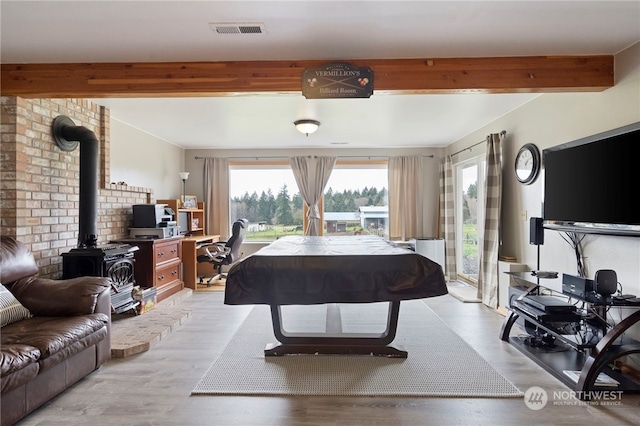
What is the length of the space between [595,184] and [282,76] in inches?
105

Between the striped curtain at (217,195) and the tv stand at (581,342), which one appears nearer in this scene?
the tv stand at (581,342)

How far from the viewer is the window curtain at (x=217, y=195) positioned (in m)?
6.49

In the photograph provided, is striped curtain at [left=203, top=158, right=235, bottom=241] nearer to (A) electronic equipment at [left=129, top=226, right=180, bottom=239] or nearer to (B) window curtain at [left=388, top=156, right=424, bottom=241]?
(A) electronic equipment at [left=129, top=226, right=180, bottom=239]

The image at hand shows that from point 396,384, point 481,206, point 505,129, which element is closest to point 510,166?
point 505,129

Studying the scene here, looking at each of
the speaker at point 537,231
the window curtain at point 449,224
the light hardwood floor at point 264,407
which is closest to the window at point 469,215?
the window curtain at point 449,224

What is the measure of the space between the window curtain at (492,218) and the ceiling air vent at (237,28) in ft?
10.8

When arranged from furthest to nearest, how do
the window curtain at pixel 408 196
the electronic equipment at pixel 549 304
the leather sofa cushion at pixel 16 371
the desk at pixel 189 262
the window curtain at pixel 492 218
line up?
the window curtain at pixel 408 196
the desk at pixel 189 262
the window curtain at pixel 492 218
the electronic equipment at pixel 549 304
the leather sofa cushion at pixel 16 371

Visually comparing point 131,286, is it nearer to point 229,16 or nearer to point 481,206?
point 229,16

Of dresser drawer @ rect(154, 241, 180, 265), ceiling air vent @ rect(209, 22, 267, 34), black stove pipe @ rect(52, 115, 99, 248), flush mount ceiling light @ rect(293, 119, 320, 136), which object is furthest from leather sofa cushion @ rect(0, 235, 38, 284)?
flush mount ceiling light @ rect(293, 119, 320, 136)

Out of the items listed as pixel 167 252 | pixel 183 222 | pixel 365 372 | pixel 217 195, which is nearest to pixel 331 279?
pixel 365 372

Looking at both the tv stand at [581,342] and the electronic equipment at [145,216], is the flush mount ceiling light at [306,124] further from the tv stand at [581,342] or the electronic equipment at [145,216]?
the tv stand at [581,342]

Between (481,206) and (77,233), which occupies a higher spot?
(481,206)

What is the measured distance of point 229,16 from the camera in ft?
6.96

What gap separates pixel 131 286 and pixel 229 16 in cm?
301
